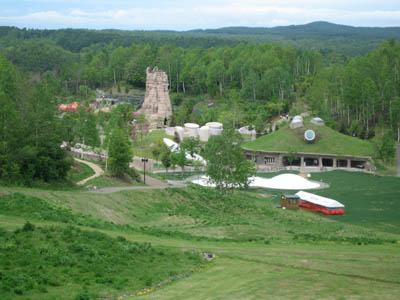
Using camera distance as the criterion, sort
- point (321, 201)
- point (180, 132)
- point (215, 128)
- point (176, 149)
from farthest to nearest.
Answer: point (215, 128), point (180, 132), point (176, 149), point (321, 201)

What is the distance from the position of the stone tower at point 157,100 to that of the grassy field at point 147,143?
8769mm

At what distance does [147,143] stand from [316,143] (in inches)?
923

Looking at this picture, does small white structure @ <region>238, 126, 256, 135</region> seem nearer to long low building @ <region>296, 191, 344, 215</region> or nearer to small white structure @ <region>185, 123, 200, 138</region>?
small white structure @ <region>185, 123, 200, 138</region>

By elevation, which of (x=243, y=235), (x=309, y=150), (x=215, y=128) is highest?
(x=243, y=235)

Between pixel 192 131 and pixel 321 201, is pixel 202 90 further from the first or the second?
pixel 321 201

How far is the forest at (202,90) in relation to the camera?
41500mm

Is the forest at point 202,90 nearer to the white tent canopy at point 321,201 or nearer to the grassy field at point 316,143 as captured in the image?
the grassy field at point 316,143

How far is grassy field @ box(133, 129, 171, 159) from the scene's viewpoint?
76.2 metres

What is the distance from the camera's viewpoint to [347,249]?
27016 mm

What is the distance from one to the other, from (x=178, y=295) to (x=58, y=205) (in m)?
15.0

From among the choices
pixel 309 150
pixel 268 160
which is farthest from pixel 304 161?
pixel 268 160

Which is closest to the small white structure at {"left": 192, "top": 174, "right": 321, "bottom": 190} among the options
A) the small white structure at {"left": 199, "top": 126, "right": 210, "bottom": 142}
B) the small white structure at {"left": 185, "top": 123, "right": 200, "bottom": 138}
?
the small white structure at {"left": 199, "top": 126, "right": 210, "bottom": 142}

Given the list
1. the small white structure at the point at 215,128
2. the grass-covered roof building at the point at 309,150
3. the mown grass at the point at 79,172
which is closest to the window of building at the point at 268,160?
the grass-covered roof building at the point at 309,150

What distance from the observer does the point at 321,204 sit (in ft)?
151
